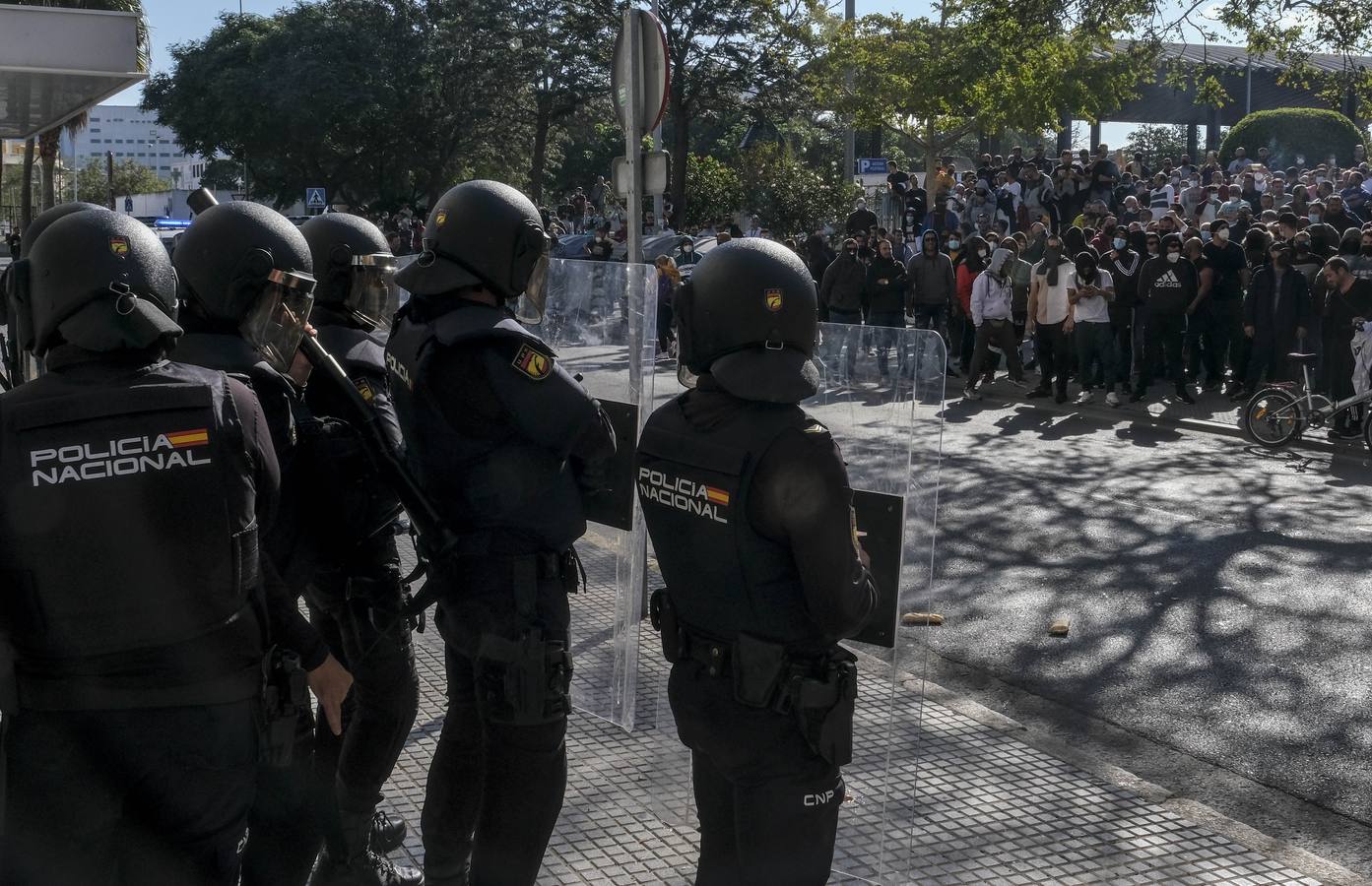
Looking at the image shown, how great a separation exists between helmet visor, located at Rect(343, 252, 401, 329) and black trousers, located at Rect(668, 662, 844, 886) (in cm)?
166

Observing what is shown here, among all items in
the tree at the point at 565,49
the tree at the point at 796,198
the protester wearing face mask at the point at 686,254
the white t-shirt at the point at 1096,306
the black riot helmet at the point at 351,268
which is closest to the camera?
the black riot helmet at the point at 351,268

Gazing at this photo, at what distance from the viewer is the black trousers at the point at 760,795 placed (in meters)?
2.78

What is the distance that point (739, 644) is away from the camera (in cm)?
281

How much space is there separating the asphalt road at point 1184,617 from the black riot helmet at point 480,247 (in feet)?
4.67

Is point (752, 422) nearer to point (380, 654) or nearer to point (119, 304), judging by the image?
point (119, 304)

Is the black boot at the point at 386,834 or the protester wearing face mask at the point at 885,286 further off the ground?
the protester wearing face mask at the point at 885,286

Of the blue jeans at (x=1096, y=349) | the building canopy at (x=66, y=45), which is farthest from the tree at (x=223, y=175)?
the building canopy at (x=66, y=45)

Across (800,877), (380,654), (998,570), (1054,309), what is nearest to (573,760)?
(380,654)

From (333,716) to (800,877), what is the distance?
101cm

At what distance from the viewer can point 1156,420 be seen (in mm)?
14211

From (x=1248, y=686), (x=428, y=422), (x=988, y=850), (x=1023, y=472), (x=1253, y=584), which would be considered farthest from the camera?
(x=1023, y=472)

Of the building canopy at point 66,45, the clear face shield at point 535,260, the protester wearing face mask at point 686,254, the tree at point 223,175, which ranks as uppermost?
the tree at point 223,175

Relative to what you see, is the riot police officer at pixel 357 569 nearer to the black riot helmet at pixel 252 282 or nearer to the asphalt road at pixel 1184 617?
the black riot helmet at pixel 252 282

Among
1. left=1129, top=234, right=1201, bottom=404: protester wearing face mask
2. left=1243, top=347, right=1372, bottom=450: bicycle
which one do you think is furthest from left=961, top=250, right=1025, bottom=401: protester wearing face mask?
left=1243, top=347, right=1372, bottom=450: bicycle
